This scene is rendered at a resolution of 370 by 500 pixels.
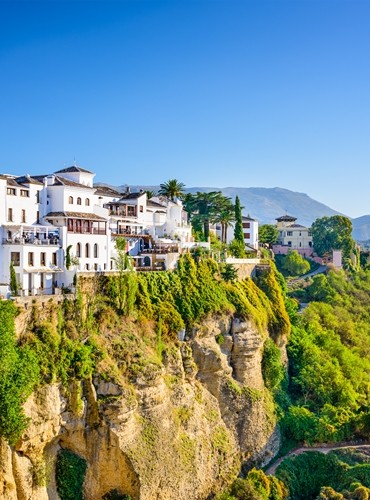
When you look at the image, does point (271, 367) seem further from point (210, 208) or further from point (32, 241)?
point (32, 241)

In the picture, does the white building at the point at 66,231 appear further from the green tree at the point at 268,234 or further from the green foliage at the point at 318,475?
the green tree at the point at 268,234

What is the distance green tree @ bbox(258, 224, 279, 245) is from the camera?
323ft

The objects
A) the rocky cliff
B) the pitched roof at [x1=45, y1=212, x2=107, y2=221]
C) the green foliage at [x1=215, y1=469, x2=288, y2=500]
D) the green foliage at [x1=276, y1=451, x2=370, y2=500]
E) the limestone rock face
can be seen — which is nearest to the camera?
the limestone rock face

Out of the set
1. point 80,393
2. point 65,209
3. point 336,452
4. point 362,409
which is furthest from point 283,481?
point 65,209

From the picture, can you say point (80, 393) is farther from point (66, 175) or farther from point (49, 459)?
point (66, 175)

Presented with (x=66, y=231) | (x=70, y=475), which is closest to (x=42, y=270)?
(x=66, y=231)

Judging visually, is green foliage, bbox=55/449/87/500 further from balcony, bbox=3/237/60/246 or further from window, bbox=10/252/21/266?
balcony, bbox=3/237/60/246

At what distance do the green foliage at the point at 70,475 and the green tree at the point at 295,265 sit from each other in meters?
61.4

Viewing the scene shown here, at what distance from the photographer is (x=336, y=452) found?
5488 cm

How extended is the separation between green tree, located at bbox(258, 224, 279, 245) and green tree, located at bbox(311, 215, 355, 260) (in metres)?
6.19

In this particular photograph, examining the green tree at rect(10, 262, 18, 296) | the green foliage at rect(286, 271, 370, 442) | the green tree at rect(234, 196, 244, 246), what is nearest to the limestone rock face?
the green foliage at rect(286, 271, 370, 442)

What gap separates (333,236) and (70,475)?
70595 mm

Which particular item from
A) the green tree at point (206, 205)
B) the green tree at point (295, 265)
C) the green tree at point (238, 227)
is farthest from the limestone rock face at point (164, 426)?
the green tree at point (295, 265)

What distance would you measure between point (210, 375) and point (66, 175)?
795 inches
